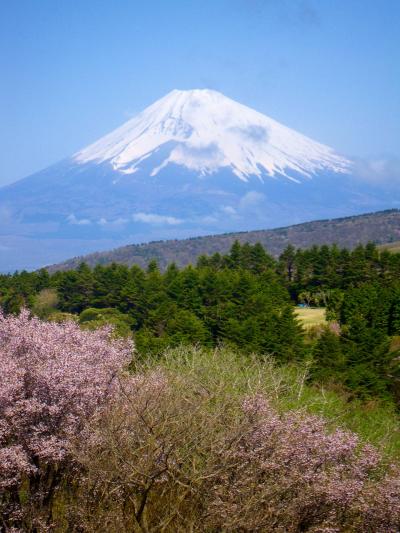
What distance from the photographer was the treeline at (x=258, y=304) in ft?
141

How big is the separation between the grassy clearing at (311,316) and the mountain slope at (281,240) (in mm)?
103878

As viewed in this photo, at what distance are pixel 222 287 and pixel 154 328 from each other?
951cm

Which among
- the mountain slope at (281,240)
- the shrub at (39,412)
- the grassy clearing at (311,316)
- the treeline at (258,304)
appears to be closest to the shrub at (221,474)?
the shrub at (39,412)

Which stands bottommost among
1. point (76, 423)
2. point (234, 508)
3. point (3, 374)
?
point (234, 508)

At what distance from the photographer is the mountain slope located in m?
181

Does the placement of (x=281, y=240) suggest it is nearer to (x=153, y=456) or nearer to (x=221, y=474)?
(x=221, y=474)

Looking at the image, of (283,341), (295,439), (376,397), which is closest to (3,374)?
(295,439)

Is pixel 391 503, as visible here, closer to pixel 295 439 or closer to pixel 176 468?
pixel 295 439

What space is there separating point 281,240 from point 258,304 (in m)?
137

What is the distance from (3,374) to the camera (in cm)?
1401

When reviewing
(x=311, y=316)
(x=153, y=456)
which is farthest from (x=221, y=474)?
(x=311, y=316)

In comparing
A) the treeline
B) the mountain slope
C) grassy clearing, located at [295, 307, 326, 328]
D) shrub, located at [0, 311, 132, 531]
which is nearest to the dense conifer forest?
shrub, located at [0, 311, 132, 531]

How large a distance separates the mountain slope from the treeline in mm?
97636

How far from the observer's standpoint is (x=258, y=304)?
197 feet
